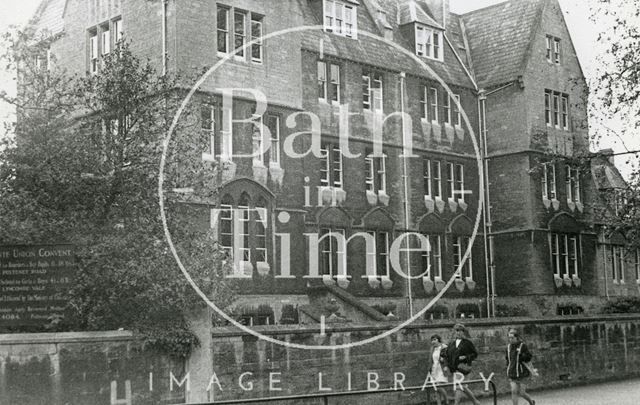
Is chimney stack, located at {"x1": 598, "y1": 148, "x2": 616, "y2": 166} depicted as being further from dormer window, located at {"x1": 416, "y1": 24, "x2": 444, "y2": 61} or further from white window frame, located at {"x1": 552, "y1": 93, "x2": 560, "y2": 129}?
dormer window, located at {"x1": 416, "y1": 24, "x2": 444, "y2": 61}

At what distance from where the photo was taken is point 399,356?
26.4m

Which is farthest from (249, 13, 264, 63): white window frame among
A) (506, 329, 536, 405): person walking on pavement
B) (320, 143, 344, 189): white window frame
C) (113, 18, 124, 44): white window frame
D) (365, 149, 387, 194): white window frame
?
(506, 329, 536, 405): person walking on pavement

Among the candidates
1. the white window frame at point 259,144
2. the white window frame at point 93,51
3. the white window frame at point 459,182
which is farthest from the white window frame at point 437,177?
the white window frame at point 93,51

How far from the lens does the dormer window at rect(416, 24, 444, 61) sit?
4469 cm

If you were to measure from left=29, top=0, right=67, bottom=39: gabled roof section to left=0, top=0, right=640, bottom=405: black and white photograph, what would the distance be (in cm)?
14

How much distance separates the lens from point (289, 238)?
35188 millimetres

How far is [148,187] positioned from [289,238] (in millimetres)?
13998

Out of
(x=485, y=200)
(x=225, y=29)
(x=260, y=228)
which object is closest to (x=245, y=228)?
(x=260, y=228)

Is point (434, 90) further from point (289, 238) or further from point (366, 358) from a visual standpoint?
point (366, 358)

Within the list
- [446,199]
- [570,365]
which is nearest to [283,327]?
[570,365]

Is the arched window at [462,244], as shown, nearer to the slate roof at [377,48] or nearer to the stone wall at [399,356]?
the slate roof at [377,48]

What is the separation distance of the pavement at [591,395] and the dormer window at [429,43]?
1872 centimetres

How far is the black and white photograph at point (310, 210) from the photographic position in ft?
67.2

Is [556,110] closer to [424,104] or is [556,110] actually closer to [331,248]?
[424,104]
